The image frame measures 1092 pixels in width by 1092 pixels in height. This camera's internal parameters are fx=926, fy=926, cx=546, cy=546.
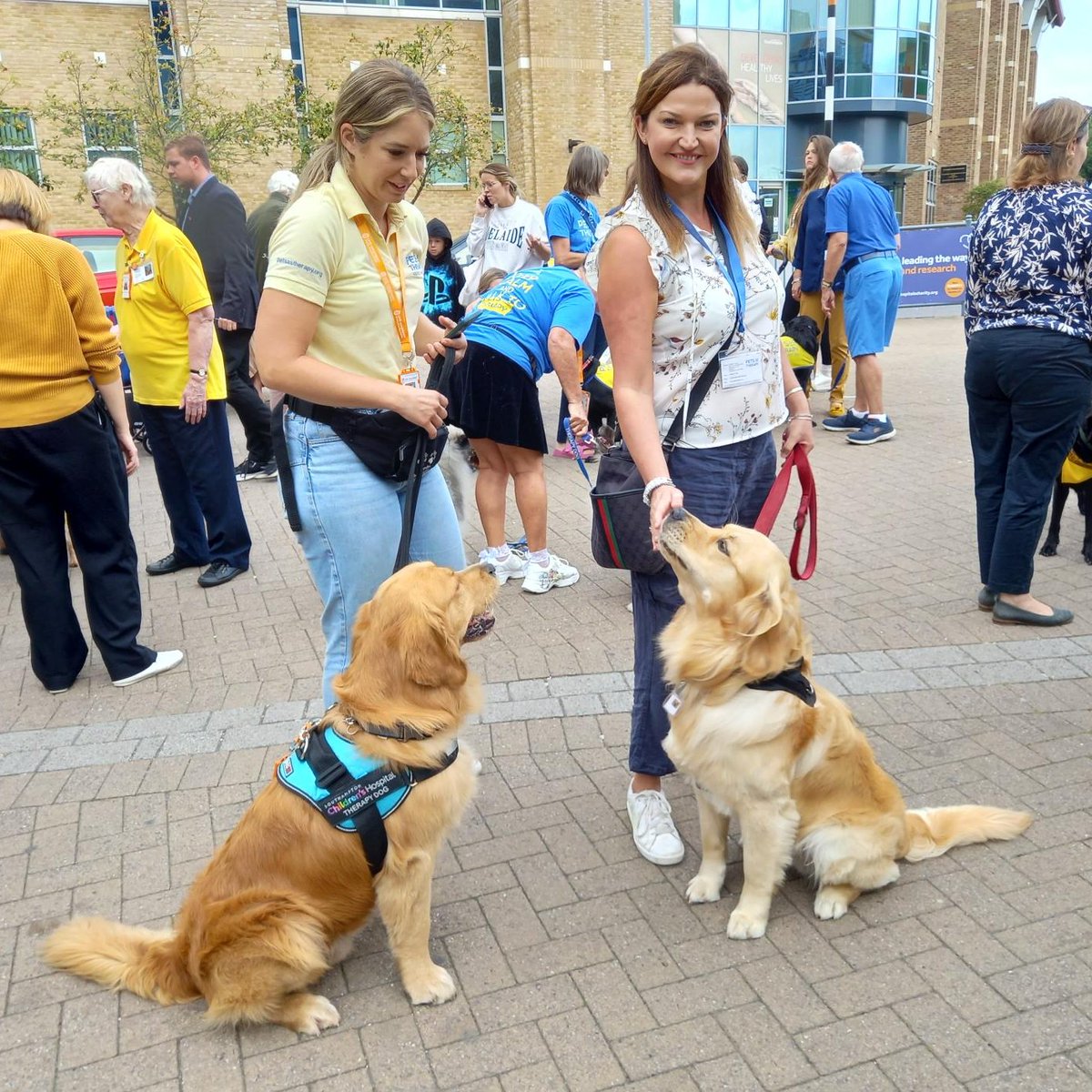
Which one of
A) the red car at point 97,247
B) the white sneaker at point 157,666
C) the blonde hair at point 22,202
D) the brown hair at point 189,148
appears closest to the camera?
the blonde hair at point 22,202

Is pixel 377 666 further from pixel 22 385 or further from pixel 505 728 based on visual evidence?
pixel 22 385

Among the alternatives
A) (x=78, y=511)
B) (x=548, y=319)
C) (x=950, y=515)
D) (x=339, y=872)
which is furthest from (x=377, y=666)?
(x=950, y=515)

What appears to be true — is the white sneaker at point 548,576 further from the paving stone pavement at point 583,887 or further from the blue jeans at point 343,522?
the blue jeans at point 343,522

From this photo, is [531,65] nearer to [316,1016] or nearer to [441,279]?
[441,279]

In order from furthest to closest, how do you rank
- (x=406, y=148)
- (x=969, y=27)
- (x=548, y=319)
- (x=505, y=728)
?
(x=969, y=27)
(x=548, y=319)
(x=505, y=728)
(x=406, y=148)

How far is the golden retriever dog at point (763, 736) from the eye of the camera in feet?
8.45

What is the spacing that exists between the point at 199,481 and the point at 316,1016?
4.07 meters

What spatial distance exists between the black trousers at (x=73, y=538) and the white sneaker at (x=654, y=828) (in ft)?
9.08

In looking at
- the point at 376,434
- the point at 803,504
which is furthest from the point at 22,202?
the point at 803,504

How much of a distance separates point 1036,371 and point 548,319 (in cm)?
257

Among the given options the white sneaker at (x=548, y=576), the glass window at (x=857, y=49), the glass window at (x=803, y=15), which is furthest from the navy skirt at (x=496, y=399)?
the glass window at (x=857, y=49)

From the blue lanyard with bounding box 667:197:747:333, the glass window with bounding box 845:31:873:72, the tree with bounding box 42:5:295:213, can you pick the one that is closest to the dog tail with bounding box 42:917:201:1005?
the blue lanyard with bounding box 667:197:747:333

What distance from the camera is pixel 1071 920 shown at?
274cm

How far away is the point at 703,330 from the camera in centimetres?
277
